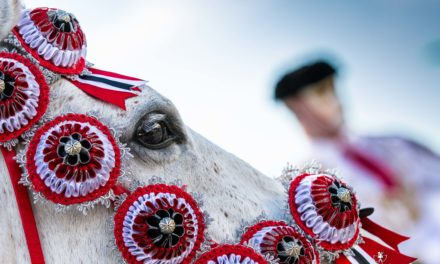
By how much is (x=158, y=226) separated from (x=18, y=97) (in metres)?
0.86

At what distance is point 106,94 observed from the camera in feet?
9.12

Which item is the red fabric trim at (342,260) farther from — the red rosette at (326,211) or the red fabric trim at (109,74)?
the red fabric trim at (109,74)

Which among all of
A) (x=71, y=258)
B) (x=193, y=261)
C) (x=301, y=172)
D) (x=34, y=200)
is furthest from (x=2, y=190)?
(x=301, y=172)

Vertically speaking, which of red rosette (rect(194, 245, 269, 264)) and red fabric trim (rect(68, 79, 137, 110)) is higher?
red fabric trim (rect(68, 79, 137, 110))

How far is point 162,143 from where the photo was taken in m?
2.77

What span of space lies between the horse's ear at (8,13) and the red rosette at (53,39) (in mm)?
349

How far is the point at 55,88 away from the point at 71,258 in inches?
31.8

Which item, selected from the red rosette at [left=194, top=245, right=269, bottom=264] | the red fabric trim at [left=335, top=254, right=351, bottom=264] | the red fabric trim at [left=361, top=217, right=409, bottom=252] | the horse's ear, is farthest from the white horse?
the red fabric trim at [left=361, top=217, right=409, bottom=252]

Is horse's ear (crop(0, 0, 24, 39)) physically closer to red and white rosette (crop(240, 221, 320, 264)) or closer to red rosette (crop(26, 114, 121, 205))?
red rosette (crop(26, 114, 121, 205))

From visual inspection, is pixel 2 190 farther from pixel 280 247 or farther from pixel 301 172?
pixel 301 172

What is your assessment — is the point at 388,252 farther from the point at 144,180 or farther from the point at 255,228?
the point at 144,180

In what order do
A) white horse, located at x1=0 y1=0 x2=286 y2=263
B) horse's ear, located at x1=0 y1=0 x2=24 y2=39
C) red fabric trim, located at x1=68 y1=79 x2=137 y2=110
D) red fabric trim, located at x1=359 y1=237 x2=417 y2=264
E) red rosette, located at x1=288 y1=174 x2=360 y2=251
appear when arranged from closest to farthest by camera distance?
horse's ear, located at x1=0 y1=0 x2=24 y2=39 < white horse, located at x1=0 y1=0 x2=286 y2=263 < red fabric trim, located at x1=68 y1=79 x2=137 y2=110 < red rosette, located at x1=288 y1=174 x2=360 y2=251 < red fabric trim, located at x1=359 y1=237 x2=417 y2=264

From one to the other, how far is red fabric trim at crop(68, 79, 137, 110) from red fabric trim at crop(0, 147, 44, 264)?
1.50ft

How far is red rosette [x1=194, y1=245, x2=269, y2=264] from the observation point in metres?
2.64
